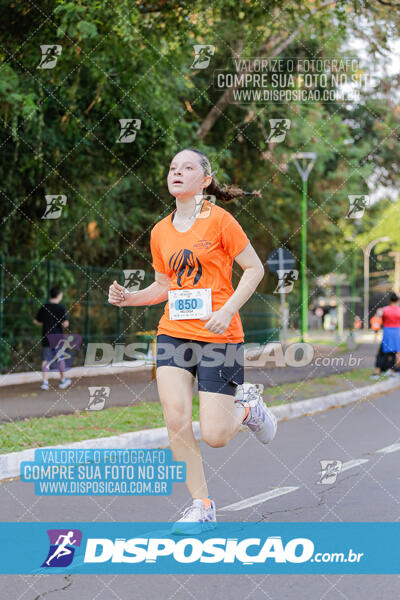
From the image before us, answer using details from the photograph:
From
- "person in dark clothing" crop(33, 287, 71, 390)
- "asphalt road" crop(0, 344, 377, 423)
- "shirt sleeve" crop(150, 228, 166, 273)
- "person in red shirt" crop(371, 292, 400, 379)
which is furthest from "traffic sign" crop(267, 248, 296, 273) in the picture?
"shirt sleeve" crop(150, 228, 166, 273)

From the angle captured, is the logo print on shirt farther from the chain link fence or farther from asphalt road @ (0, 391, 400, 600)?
the chain link fence

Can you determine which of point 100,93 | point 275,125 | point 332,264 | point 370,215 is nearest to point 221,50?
point 275,125

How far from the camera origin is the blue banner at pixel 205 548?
15.8 ft

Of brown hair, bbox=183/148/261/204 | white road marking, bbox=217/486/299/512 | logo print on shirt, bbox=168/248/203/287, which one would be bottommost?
white road marking, bbox=217/486/299/512

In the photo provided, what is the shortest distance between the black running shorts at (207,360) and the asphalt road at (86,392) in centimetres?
607

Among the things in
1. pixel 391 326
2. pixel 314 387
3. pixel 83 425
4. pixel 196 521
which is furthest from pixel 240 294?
Result: pixel 391 326

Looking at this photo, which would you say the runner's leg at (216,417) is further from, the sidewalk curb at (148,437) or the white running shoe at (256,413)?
the sidewalk curb at (148,437)

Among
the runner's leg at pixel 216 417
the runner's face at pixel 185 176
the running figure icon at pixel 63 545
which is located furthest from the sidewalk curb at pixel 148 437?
the runner's face at pixel 185 176

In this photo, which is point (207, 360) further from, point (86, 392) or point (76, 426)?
point (86, 392)

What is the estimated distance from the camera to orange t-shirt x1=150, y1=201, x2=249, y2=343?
525 cm

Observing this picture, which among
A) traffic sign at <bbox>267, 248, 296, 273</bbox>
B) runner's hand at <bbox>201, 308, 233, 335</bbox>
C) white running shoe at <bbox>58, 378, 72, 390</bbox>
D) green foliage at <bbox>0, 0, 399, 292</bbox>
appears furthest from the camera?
traffic sign at <bbox>267, 248, 296, 273</bbox>

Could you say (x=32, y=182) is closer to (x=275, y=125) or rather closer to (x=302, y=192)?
(x=275, y=125)

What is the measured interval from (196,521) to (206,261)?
1454 millimetres

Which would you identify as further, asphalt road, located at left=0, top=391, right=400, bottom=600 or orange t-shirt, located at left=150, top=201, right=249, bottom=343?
orange t-shirt, located at left=150, top=201, right=249, bottom=343
